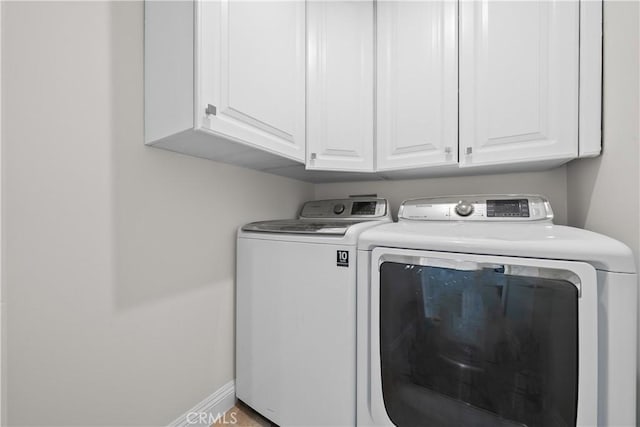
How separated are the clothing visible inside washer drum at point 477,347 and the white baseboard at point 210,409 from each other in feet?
2.63

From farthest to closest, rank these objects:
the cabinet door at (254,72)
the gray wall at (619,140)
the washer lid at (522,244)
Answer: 1. the cabinet door at (254,72)
2. the gray wall at (619,140)
3. the washer lid at (522,244)

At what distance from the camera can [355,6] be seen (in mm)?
1336

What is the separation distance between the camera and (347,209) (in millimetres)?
1615

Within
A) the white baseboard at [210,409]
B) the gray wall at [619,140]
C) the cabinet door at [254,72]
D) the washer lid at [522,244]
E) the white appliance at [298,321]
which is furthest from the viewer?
the white baseboard at [210,409]

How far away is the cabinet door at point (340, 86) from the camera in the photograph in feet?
4.15

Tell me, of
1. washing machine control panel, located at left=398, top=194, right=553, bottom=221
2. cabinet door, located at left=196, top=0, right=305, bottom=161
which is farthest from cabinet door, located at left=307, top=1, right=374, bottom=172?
washing machine control panel, located at left=398, top=194, right=553, bottom=221

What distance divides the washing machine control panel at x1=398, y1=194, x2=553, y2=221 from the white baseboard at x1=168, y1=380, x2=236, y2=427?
126 centimetres

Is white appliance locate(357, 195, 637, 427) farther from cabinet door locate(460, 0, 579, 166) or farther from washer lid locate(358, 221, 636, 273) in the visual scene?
cabinet door locate(460, 0, 579, 166)

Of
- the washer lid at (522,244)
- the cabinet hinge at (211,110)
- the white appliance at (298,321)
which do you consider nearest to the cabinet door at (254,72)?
the cabinet hinge at (211,110)

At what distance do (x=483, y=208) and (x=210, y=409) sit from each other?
159 cm

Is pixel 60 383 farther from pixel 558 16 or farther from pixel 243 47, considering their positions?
pixel 558 16

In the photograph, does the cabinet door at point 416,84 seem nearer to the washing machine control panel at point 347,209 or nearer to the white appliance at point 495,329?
the washing machine control panel at point 347,209

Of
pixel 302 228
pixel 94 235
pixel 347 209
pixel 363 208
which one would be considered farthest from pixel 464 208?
pixel 94 235

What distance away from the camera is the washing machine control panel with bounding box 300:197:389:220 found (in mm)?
1525
